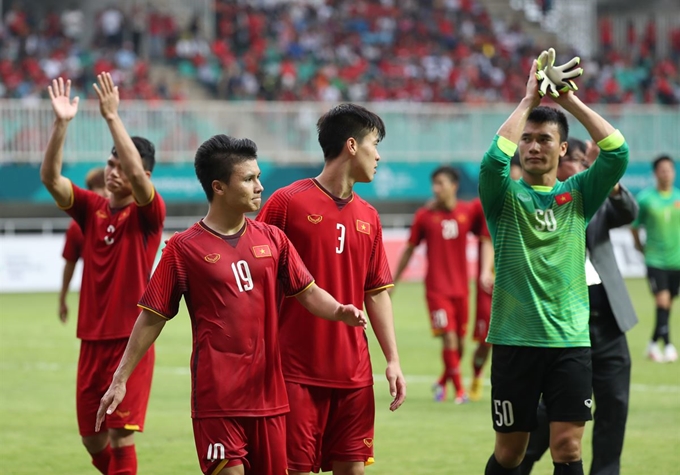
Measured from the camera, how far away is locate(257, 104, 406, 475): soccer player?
596 centimetres

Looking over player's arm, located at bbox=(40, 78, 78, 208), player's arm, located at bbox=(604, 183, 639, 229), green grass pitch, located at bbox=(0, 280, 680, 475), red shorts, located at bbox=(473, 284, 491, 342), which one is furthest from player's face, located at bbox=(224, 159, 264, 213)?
red shorts, located at bbox=(473, 284, 491, 342)

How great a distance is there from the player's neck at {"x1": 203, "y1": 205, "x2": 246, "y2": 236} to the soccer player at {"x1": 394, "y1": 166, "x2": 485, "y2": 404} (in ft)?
22.2

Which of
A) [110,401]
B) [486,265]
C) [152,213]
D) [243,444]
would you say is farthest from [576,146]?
[486,265]

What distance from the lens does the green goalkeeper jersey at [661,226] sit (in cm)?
1571

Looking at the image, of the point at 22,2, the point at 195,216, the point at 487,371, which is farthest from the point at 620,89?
the point at 487,371

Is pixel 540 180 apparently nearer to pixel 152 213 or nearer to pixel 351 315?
pixel 351 315

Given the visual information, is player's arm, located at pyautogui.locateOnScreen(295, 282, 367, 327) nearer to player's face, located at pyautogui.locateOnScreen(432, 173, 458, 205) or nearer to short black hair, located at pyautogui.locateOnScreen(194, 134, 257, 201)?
short black hair, located at pyautogui.locateOnScreen(194, 134, 257, 201)

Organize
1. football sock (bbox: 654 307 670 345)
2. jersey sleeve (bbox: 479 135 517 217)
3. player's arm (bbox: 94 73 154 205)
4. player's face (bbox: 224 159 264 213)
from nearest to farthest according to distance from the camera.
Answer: player's face (bbox: 224 159 264 213) → jersey sleeve (bbox: 479 135 517 217) → player's arm (bbox: 94 73 154 205) → football sock (bbox: 654 307 670 345)

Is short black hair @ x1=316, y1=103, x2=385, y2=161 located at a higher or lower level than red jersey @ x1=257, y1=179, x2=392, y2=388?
higher

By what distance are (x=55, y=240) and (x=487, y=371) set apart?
1383 centimetres

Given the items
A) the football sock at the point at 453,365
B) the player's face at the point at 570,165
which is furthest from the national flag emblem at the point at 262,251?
the football sock at the point at 453,365

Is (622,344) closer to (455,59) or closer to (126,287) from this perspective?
(126,287)

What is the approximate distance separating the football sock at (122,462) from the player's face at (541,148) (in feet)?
9.67

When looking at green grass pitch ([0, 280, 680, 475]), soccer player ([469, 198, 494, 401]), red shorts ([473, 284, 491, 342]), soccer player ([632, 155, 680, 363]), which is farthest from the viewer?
soccer player ([632, 155, 680, 363])
